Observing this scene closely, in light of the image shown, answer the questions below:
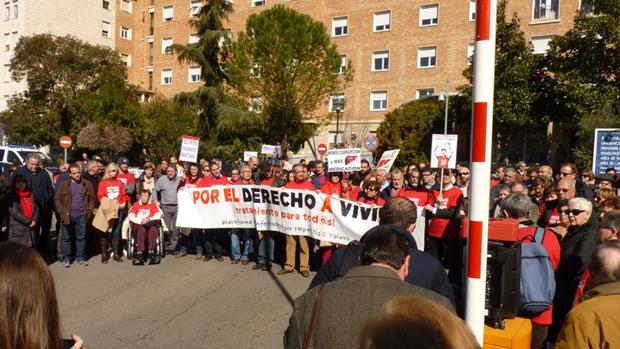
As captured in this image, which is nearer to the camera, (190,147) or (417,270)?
(417,270)

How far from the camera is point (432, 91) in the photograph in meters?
39.9

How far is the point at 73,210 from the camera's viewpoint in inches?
371

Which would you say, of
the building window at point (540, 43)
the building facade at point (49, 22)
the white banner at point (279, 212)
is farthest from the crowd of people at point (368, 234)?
the building facade at point (49, 22)

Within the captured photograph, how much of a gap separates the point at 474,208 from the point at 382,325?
146 centimetres

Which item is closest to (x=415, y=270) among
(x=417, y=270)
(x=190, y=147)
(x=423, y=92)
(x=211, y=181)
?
(x=417, y=270)

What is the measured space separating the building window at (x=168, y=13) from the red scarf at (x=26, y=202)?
161 feet

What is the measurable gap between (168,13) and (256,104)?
2790 cm

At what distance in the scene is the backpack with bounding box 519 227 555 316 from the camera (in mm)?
3777

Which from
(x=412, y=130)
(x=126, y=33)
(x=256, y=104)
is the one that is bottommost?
(x=412, y=130)

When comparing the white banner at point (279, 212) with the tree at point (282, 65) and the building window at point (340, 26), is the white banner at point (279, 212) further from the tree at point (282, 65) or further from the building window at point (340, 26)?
the building window at point (340, 26)

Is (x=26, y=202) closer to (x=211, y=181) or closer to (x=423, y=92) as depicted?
(x=211, y=181)

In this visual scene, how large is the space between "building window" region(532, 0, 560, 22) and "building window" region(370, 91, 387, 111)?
11.9 meters

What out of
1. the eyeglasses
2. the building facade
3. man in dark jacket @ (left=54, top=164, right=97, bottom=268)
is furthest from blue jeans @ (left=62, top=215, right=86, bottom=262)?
the building facade

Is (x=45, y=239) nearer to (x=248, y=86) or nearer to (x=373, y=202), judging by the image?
(x=373, y=202)
